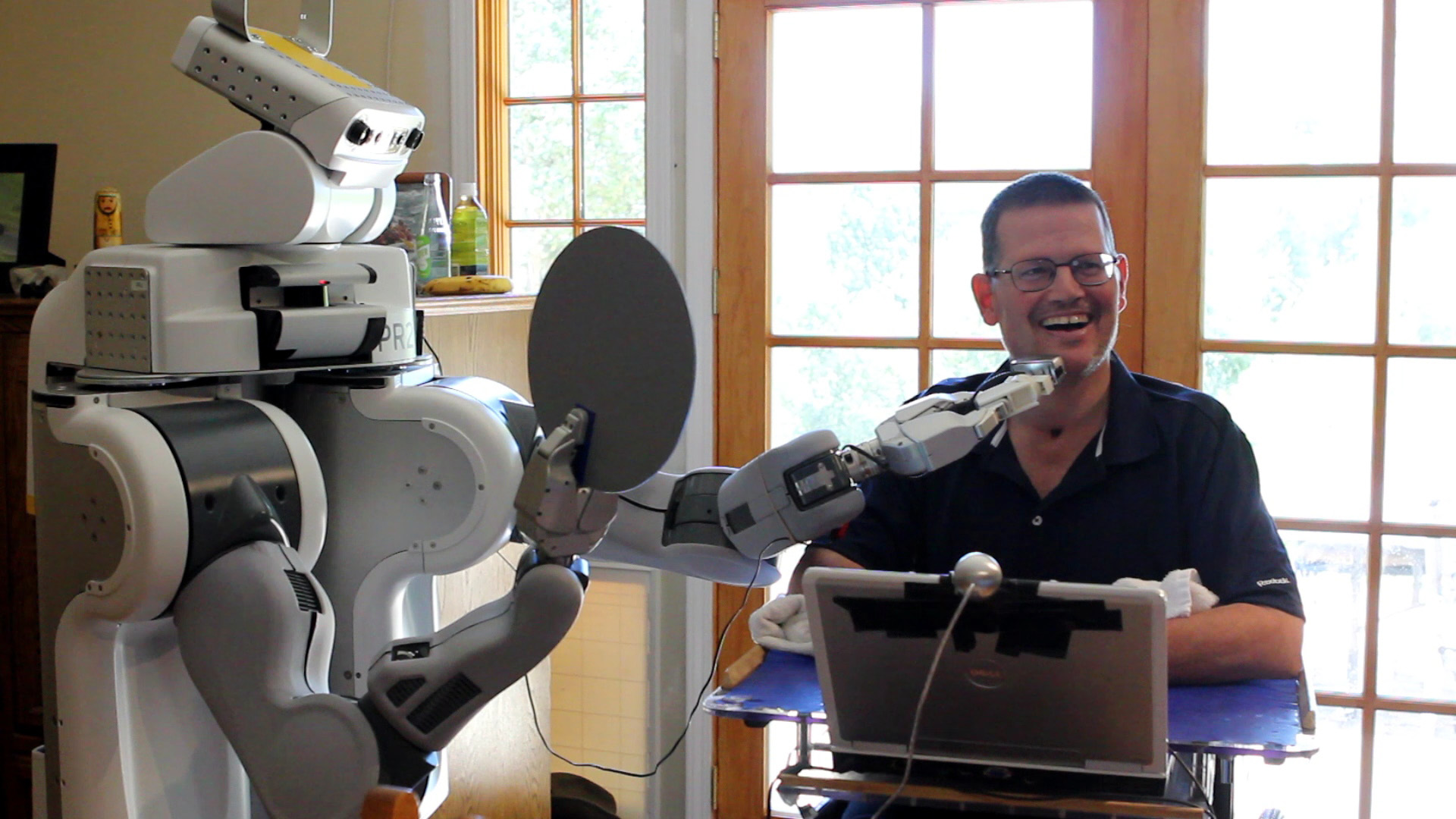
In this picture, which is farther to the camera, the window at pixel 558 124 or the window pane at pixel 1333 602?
the window at pixel 558 124

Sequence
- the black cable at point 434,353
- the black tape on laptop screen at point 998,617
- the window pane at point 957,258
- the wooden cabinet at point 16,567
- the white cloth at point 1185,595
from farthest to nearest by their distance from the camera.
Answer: the window pane at point 957,258 → the wooden cabinet at point 16,567 → the black cable at point 434,353 → the white cloth at point 1185,595 → the black tape on laptop screen at point 998,617

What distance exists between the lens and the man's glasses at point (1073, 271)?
80.0 inches

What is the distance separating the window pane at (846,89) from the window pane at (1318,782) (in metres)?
1.44

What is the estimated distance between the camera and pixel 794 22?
2887 mm

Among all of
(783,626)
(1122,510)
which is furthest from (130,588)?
(1122,510)

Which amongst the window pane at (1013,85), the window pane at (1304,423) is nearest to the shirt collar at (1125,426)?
the window pane at (1304,423)

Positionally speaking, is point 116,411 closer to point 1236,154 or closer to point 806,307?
point 806,307

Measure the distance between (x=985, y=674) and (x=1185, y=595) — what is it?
1.62 feet

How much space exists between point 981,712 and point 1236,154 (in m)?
1.63

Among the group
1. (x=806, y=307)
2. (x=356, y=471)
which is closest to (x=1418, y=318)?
(x=806, y=307)

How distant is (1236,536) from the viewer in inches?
75.9

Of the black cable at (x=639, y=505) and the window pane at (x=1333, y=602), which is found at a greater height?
the black cable at (x=639, y=505)

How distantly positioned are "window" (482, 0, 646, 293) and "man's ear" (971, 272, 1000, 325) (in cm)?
108

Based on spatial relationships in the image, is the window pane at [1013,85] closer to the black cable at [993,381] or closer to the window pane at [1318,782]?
the black cable at [993,381]
